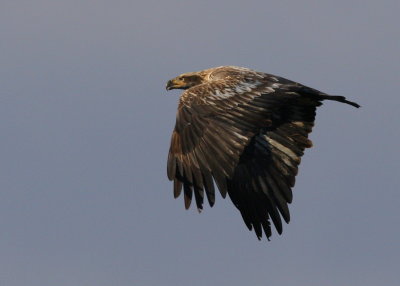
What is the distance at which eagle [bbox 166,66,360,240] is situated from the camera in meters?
22.6

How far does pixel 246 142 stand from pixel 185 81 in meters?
4.68

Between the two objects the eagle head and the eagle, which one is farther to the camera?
the eagle head

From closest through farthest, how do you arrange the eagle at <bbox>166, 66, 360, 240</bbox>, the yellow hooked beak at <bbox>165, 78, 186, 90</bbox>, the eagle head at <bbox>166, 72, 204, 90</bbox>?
the eagle at <bbox>166, 66, 360, 240</bbox>, the eagle head at <bbox>166, 72, 204, 90</bbox>, the yellow hooked beak at <bbox>165, 78, 186, 90</bbox>

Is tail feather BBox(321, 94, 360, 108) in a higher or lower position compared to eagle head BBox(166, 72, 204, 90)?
lower

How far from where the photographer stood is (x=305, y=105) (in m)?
24.8

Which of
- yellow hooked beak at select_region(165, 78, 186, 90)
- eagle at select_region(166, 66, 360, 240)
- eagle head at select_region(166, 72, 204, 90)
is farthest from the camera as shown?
yellow hooked beak at select_region(165, 78, 186, 90)

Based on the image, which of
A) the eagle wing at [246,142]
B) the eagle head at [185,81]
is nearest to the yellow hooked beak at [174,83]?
the eagle head at [185,81]

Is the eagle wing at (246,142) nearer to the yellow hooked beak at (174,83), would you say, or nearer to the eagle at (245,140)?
the eagle at (245,140)

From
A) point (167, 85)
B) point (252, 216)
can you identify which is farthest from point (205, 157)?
point (167, 85)

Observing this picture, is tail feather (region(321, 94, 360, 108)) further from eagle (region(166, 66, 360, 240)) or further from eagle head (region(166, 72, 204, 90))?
eagle head (region(166, 72, 204, 90))

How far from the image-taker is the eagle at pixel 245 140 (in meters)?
22.6

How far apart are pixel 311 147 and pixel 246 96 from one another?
181cm

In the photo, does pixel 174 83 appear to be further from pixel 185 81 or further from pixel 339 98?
pixel 339 98

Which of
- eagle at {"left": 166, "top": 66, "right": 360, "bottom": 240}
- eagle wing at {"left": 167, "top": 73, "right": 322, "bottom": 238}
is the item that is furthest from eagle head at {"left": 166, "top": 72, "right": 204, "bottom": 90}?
eagle wing at {"left": 167, "top": 73, "right": 322, "bottom": 238}
